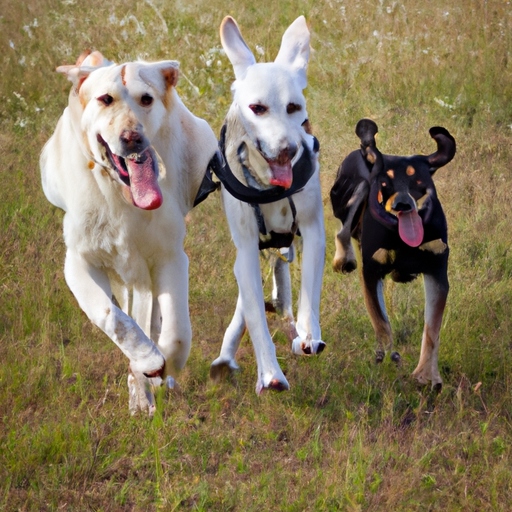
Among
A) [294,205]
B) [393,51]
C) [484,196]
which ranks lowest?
[484,196]

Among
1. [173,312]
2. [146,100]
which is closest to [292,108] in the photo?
[146,100]

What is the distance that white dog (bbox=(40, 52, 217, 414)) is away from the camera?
393 cm

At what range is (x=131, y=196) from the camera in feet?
13.1

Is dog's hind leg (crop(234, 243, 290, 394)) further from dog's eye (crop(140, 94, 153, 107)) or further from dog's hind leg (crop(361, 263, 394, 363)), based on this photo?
dog's eye (crop(140, 94, 153, 107))

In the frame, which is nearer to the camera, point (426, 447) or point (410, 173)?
point (426, 447)

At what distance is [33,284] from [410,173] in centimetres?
288

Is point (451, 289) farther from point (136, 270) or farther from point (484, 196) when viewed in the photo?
point (136, 270)

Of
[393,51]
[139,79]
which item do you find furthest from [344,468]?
[393,51]

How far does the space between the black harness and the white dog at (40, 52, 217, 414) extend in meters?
0.07

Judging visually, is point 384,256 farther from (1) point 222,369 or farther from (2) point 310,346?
(1) point 222,369

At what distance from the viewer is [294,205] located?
14.9 feet

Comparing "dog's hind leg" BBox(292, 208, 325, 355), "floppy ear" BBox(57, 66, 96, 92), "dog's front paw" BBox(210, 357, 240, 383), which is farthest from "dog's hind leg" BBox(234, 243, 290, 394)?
"floppy ear" BBox(57, 66, 96, 92)

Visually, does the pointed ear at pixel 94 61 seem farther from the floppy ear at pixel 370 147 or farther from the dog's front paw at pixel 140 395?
the dog's front paw at pixel 140 395

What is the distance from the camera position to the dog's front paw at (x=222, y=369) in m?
4.86
